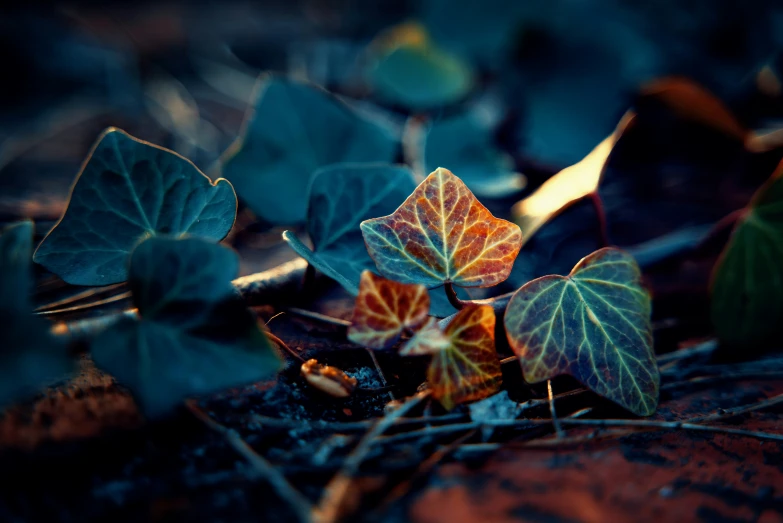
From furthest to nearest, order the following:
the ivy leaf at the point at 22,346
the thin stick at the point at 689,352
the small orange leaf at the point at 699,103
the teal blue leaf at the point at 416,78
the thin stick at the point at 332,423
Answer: the teal blue leaf at the point at 416,78 → the small orange leaf at the point at 699,103 → the thin stick at the point at 689,352 → the thin stick at the point at 332,423 → the ivy leaf at the point at 22,346

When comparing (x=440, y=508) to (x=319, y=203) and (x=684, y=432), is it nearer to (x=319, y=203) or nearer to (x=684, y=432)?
(x=684, y=432)

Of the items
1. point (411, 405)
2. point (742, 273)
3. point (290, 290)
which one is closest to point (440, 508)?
point (411, 405)

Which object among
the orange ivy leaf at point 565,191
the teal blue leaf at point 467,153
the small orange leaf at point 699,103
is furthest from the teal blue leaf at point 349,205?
the small orange leaf at point 699,103

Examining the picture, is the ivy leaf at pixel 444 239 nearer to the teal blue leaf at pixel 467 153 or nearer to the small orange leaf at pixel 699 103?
the teal blue leaf at pixel 467 153

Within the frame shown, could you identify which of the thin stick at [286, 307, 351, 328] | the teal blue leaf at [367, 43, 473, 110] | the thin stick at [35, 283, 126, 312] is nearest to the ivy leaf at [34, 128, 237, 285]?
the thin stick at [35, 283, 126, 312]

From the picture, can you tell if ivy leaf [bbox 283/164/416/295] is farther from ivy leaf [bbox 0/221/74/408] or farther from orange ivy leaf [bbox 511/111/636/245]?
ivy leaf [bbox 0/221/74/408]
